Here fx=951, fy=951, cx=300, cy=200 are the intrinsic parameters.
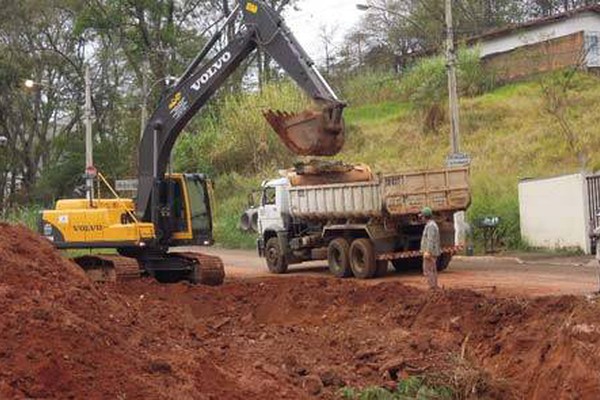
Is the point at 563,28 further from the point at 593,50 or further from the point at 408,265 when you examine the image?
the point at 408,265

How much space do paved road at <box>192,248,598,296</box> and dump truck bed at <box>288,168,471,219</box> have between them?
154 cm

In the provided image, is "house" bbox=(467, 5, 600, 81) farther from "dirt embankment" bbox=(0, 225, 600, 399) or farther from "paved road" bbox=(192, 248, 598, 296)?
"dirt embankment" bbox=(0, 225, 600, 399)

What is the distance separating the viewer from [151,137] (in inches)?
759

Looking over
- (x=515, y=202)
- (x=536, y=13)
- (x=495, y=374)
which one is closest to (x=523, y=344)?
(x=495, y=374)

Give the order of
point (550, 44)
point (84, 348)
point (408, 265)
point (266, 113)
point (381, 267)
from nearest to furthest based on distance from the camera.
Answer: point (84, 348), point (266, 113), point (381, 267), point (408, 265), point (550, 44)

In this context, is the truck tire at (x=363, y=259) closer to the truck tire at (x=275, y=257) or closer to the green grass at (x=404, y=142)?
the truck tire at (x=275, y=257)

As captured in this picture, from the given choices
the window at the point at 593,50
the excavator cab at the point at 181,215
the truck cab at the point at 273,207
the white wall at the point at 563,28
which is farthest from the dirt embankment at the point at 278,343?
the window at the point at 593,50

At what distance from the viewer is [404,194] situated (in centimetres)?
2028

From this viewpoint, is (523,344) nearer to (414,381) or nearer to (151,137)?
(414,381)

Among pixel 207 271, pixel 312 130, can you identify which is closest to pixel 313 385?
pixel 312 130

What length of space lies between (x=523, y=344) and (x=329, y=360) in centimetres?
250

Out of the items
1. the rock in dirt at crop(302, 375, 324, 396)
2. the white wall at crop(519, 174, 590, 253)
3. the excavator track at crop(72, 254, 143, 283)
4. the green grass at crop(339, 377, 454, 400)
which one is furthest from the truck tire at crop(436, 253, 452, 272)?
the rock in dirt at crop(302, 375, 324, 396)

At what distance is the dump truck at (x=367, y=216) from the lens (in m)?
20.4

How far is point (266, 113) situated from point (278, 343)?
6.03m
